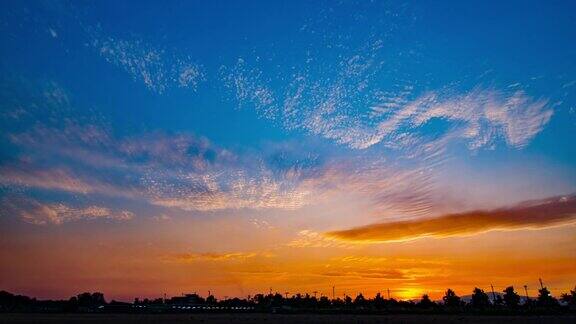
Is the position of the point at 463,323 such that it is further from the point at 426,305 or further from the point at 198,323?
the point at 426,305

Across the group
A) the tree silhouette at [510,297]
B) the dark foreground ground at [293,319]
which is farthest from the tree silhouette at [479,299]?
the dark foreground ground at [293,319]

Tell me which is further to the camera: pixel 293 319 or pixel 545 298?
pixel 545 298

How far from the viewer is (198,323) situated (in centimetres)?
7600

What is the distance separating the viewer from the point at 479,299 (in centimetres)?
19088

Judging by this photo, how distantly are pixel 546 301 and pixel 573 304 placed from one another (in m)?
8.65

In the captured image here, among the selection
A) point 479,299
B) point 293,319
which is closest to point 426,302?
point 479,299

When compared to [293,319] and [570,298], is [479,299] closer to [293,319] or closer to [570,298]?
[570,298]

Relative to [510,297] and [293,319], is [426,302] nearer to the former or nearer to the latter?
[510,297]

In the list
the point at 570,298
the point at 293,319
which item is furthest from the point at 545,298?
the point at 293,319

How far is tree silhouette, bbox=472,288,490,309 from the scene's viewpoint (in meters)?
187

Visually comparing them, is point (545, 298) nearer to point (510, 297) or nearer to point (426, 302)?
point (510, 297)

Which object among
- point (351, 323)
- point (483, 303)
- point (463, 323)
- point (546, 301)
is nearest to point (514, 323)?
point (463, 323)

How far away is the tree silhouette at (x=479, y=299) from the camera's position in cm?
18738

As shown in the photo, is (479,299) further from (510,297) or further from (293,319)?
(293,319)
